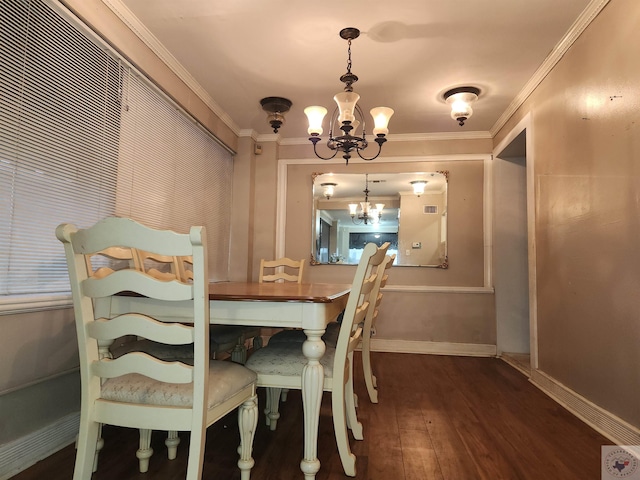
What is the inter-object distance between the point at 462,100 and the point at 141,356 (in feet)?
9.56

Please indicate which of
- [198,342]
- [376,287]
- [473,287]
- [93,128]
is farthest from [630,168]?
[93,128]

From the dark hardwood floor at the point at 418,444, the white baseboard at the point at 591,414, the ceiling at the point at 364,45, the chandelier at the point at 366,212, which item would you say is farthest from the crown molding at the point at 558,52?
the dark hardwood floor at the point at 418,444

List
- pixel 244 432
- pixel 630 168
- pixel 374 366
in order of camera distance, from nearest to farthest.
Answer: pixel 244 432 < pixel 630 168 < pixel 374 366

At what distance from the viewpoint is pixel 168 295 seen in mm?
1072

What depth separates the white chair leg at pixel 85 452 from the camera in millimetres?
1176

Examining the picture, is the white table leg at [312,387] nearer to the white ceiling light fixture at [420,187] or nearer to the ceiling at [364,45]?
the ceiling at [364,45]

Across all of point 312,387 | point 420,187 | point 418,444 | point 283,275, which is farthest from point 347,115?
point 420,187

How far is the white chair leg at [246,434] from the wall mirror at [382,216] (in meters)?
2.79

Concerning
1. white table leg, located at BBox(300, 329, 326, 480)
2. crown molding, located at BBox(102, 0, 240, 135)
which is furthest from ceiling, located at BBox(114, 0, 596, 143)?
white table leg, located at BBox(300, 329, 326, 480)

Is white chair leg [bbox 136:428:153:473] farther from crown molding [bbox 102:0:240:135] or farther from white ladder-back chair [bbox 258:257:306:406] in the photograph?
crown molding [bbox 102:0:240:135]

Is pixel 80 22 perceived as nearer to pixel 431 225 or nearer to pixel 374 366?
pixel 374 366

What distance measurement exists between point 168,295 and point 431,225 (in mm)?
3373

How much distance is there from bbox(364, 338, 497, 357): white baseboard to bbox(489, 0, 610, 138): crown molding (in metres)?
2.26

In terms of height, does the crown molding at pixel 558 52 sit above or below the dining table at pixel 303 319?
above
